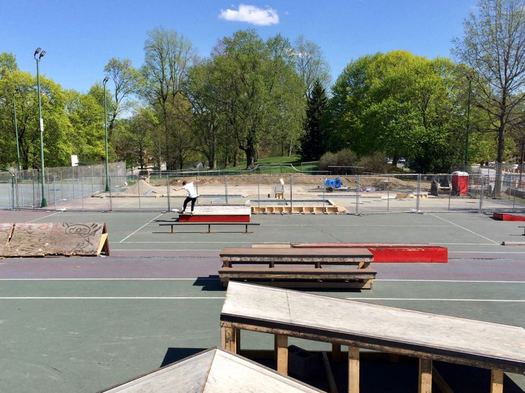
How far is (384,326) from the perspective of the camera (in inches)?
217

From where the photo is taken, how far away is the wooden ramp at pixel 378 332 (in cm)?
490

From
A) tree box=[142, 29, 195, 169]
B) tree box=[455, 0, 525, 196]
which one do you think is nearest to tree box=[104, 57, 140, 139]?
tree box=[142, 29, 195, 169]

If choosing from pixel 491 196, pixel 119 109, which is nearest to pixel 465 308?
pixel 491 196

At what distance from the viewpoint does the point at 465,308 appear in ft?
31.7

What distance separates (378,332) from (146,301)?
597 centimetres

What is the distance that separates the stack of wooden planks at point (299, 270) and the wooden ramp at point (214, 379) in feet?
20.4

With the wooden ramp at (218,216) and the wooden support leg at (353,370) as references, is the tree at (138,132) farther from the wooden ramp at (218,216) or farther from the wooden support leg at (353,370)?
the wooden support leg at (353,370)

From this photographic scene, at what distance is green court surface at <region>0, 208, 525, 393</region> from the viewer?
699 centimetres

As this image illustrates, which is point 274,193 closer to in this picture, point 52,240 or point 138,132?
point 52,240

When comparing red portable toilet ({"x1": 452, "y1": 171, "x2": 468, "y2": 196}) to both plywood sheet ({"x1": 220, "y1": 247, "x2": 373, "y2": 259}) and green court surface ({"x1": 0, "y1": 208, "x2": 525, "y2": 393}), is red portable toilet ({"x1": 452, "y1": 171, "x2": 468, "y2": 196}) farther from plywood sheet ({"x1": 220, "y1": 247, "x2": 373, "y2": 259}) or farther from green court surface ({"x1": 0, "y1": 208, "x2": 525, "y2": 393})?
plywood sheet ({"x1": 220, "y1": 247, "x2": 373, "y2": 259})

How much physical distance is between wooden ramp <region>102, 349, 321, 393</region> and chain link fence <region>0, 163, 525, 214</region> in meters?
23.4

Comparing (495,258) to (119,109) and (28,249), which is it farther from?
(119,109)

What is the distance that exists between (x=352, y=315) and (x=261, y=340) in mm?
2379

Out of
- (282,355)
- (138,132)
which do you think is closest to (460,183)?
(282,355)
